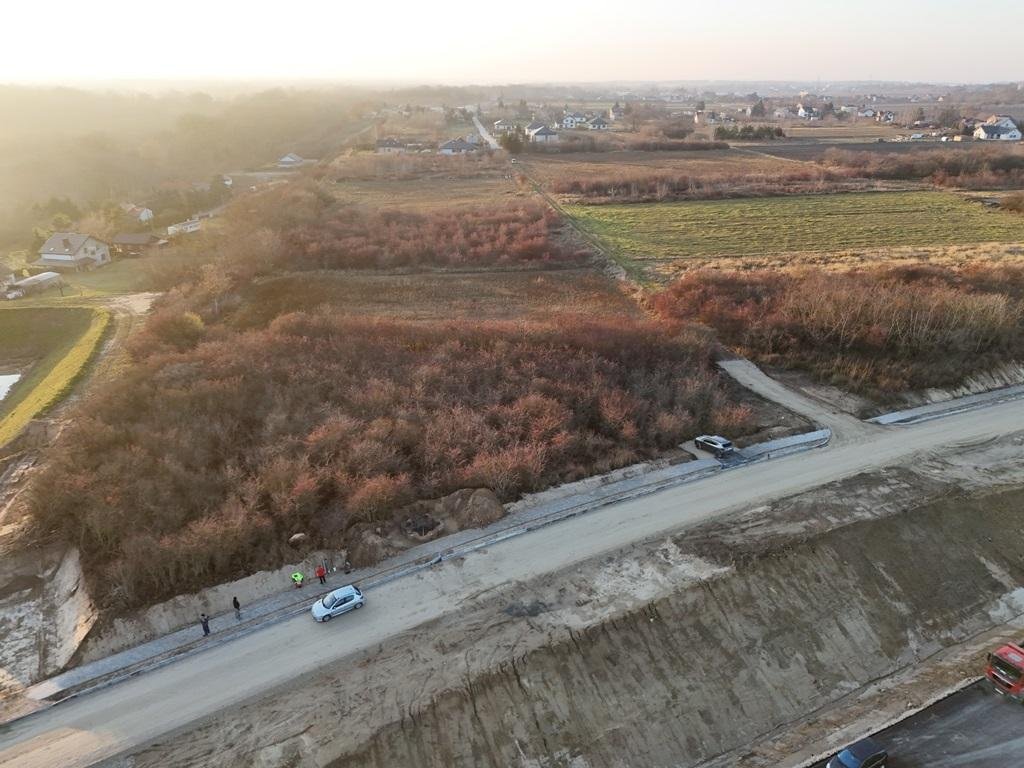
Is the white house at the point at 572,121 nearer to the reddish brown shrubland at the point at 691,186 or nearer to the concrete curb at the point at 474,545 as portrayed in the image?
the reddish brown shrubland at the point at 691,186

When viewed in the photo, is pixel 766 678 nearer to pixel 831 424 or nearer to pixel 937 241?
pixel 831 424

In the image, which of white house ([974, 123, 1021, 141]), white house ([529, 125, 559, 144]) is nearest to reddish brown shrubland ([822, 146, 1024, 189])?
white house ([974, 123, 1021, 141])

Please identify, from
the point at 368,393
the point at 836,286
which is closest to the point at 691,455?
the point at 368,393

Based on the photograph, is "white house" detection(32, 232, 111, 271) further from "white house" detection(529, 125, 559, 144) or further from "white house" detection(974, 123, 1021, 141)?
"white house" detection(974, 123, 1021, 141)

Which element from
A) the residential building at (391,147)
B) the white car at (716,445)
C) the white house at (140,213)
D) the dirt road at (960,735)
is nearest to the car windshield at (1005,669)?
the dirt road at (960,735)

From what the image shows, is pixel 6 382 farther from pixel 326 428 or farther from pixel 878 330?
pixel 878 330
